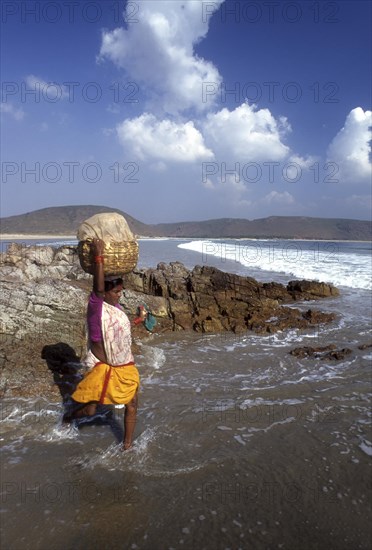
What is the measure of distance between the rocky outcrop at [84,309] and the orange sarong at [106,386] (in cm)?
180

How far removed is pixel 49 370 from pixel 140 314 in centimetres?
229

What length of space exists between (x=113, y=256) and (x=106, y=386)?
4.20 feet

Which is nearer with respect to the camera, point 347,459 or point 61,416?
point 347,459

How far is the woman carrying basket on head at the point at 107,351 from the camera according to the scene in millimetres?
3582

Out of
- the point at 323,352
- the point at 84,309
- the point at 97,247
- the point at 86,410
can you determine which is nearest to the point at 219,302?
the point at 323,352

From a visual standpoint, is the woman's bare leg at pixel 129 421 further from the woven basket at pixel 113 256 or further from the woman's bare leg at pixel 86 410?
the woven basket at pixel 113 256

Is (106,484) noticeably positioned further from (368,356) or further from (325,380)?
(368,356)

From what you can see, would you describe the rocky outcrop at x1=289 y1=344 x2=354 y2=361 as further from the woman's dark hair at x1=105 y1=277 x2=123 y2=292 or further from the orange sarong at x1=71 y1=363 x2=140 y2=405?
the woman's dark hair at x1=105 y1=277 x2=123 y2=292

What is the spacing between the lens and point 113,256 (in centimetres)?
358

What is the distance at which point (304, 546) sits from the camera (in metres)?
2.72

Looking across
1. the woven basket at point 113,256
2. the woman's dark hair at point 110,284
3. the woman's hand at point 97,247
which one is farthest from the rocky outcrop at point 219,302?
the woman's hand at point 97,247

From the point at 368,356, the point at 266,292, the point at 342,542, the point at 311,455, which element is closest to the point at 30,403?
the point at 311,455

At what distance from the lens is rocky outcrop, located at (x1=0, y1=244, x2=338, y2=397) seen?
572cm

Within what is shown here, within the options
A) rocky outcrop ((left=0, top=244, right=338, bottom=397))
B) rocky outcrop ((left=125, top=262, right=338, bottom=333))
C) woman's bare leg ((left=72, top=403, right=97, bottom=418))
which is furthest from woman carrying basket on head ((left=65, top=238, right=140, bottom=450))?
rocky outcrop ((left=125, top=262, right=338, bottom=333))
